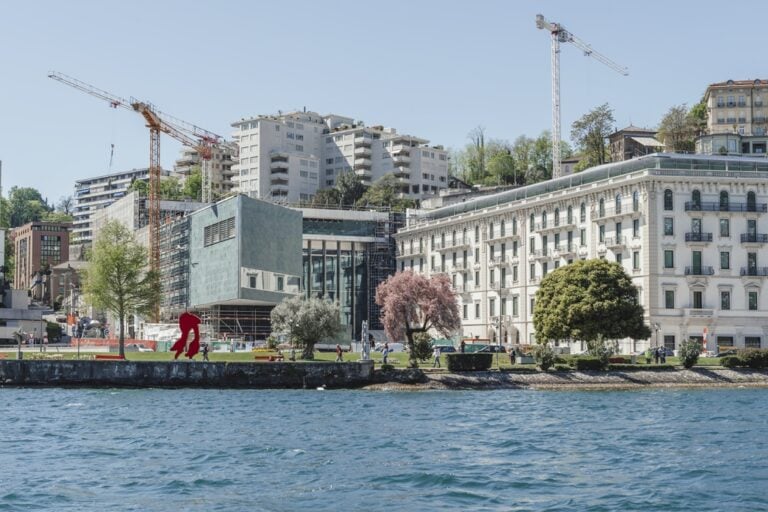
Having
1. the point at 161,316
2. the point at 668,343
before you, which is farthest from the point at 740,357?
the point at 161,316

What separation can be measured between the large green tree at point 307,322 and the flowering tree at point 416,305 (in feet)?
52.1

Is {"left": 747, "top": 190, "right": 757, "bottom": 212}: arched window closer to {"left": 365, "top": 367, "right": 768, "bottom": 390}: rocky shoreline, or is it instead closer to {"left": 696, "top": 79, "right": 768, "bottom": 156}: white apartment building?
{"left": 365, "top": 367, "right": 768, "bottom": 390}: rocky shoreline

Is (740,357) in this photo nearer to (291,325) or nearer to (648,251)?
(648,251)

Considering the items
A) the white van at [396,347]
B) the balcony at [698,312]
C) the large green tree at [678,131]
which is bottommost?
the white van at [396,347]

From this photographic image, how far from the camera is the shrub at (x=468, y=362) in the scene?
81.3 m

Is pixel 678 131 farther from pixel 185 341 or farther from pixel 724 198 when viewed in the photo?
pixel 185 341

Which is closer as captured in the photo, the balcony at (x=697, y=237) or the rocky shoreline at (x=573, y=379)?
the rocky shoreline at (x=573, y=379)

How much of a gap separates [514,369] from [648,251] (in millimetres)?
26493

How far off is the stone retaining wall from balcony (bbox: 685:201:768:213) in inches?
1501

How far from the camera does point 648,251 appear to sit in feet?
338

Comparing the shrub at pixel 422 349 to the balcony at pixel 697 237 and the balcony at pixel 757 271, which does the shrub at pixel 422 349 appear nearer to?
the balcony at pixel 697 237

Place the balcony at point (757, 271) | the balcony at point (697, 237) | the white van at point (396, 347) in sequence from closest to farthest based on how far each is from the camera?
the balcony at point (697, 237), the balcony at point (757, 271), the white van at point (396, 347)

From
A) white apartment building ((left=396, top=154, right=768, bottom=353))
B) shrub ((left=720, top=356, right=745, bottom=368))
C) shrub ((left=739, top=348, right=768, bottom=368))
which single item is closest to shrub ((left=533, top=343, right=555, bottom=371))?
shrub ((left=720, top=356, right=745, bottom=368))

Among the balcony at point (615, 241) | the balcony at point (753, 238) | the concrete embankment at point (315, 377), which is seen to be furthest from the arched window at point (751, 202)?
the concrete embankment at point (315, 377)
